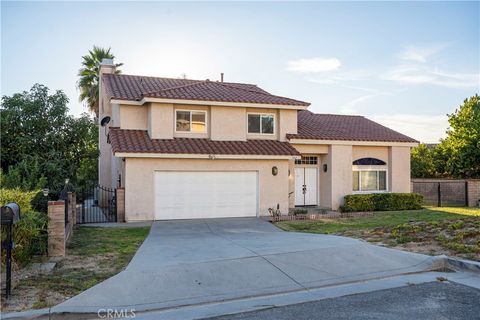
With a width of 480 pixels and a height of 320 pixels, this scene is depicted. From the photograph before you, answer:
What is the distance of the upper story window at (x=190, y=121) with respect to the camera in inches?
747

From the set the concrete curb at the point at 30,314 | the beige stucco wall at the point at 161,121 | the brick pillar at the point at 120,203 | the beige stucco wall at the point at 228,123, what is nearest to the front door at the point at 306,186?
the beige stucco wall at the point at 228,123

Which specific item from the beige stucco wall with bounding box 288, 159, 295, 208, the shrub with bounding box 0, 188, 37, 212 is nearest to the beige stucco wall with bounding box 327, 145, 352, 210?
the beige stucco wall with bounding box 288, 159, 295, 208

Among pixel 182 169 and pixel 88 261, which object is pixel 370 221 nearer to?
pixel 182 169

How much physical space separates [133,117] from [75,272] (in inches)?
451

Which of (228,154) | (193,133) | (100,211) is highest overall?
(193,133)

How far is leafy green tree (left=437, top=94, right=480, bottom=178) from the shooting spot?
29.0 m

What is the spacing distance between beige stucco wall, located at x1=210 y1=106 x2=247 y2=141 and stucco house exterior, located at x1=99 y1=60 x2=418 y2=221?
1.8 inches

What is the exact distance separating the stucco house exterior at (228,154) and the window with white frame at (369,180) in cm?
5

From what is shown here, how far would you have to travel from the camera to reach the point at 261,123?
67.1 feet

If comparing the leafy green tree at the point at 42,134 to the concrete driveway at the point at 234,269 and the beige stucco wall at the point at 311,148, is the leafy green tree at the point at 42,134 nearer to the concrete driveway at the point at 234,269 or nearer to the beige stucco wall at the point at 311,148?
the concrete driveway at the point at 234,269

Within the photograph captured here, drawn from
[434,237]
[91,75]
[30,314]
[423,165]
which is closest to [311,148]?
[434,237]

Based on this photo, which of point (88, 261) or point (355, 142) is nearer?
point (88, 261)

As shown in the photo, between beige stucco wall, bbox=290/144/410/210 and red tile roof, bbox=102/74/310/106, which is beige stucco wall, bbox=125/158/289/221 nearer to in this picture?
beige stucco wall, bbox=290/144/410/210

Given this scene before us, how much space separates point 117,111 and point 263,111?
706cm
